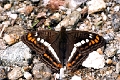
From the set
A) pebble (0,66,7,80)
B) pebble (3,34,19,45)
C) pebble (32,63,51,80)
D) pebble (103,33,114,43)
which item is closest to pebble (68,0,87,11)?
pebble (103,33,114,43)

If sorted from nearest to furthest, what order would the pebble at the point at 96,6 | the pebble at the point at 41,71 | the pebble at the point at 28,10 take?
the pebble at the point at 41,71, the pebble at the point at 96,6, the pebble at the point at 28,10

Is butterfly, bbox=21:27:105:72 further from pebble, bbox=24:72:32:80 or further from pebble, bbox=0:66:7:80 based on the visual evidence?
pebble, bbox=0:66:7:80

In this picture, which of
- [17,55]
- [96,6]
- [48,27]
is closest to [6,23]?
[48,27]

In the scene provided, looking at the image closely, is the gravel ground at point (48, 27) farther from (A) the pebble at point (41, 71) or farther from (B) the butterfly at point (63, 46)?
(B) the butterfly at point (63, 46)

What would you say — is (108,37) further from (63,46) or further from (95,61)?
(63,46)

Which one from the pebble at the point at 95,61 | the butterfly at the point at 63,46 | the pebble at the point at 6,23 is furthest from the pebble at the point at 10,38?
the pebble at the point at 95,61
